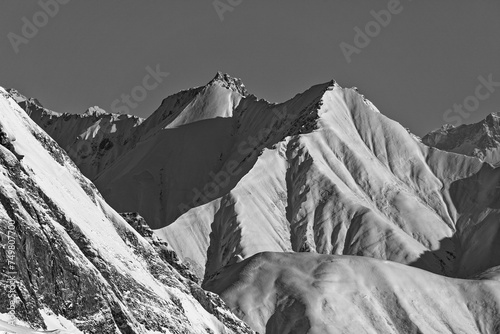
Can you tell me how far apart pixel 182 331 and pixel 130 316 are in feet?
37.9

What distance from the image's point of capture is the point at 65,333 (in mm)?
105438

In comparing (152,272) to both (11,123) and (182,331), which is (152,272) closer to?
(182,331)

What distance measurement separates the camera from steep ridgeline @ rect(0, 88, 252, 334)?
375 feet

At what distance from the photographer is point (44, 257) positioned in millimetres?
117812

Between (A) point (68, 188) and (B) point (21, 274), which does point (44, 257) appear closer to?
(B) point (21, 274)

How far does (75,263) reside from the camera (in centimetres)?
12269

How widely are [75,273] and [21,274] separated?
366 inches

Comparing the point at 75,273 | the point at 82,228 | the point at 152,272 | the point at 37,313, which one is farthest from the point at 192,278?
the point at 37,313

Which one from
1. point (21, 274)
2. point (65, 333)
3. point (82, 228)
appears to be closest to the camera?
point (65, 333)

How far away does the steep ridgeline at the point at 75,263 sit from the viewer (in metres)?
114

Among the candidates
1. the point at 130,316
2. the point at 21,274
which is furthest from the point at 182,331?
the point at 21,274

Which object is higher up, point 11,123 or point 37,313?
point 11,123

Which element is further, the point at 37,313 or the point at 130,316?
the point at 130,316

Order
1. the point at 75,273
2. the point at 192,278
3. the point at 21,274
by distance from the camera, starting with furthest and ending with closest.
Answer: the point at 192,278
the point at 75,273
the point at 21,274
